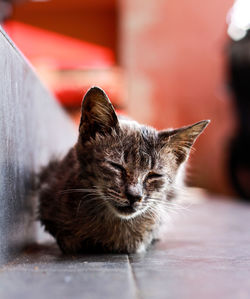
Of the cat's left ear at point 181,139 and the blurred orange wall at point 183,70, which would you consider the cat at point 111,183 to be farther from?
the blurred orange wall at point 183,70

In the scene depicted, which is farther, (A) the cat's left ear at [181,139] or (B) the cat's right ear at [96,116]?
(A) the cat's left ear at [181,139]

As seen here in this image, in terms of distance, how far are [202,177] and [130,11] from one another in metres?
2.91

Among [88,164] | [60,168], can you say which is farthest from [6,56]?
[60,168]

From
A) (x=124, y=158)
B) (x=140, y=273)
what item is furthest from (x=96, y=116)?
(x=140, y=273)

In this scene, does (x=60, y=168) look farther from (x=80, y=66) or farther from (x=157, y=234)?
(x=80, y=66)

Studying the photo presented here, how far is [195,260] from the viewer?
61.2 inches

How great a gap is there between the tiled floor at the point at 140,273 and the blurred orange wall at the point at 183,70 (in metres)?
4.14

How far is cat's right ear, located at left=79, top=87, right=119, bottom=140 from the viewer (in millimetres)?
1609

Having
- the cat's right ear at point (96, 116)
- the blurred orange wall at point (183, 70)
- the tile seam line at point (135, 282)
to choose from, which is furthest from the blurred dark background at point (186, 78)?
the tile seam line at point (135, 282)

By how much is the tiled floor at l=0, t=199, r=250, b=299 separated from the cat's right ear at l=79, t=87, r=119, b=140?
0.50 meters

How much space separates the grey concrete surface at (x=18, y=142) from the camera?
144cm

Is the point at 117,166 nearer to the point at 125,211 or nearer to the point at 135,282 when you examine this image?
the point at 125,211

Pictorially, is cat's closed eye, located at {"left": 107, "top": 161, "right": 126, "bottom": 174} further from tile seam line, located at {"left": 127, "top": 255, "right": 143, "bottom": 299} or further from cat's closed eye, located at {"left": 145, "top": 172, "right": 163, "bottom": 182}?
tile seam line, located at {"left": 127, "top": 255, "right": 143, "bottom": 299}

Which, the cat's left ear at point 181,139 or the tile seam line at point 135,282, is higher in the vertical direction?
the cat's left ear at point 181,139
